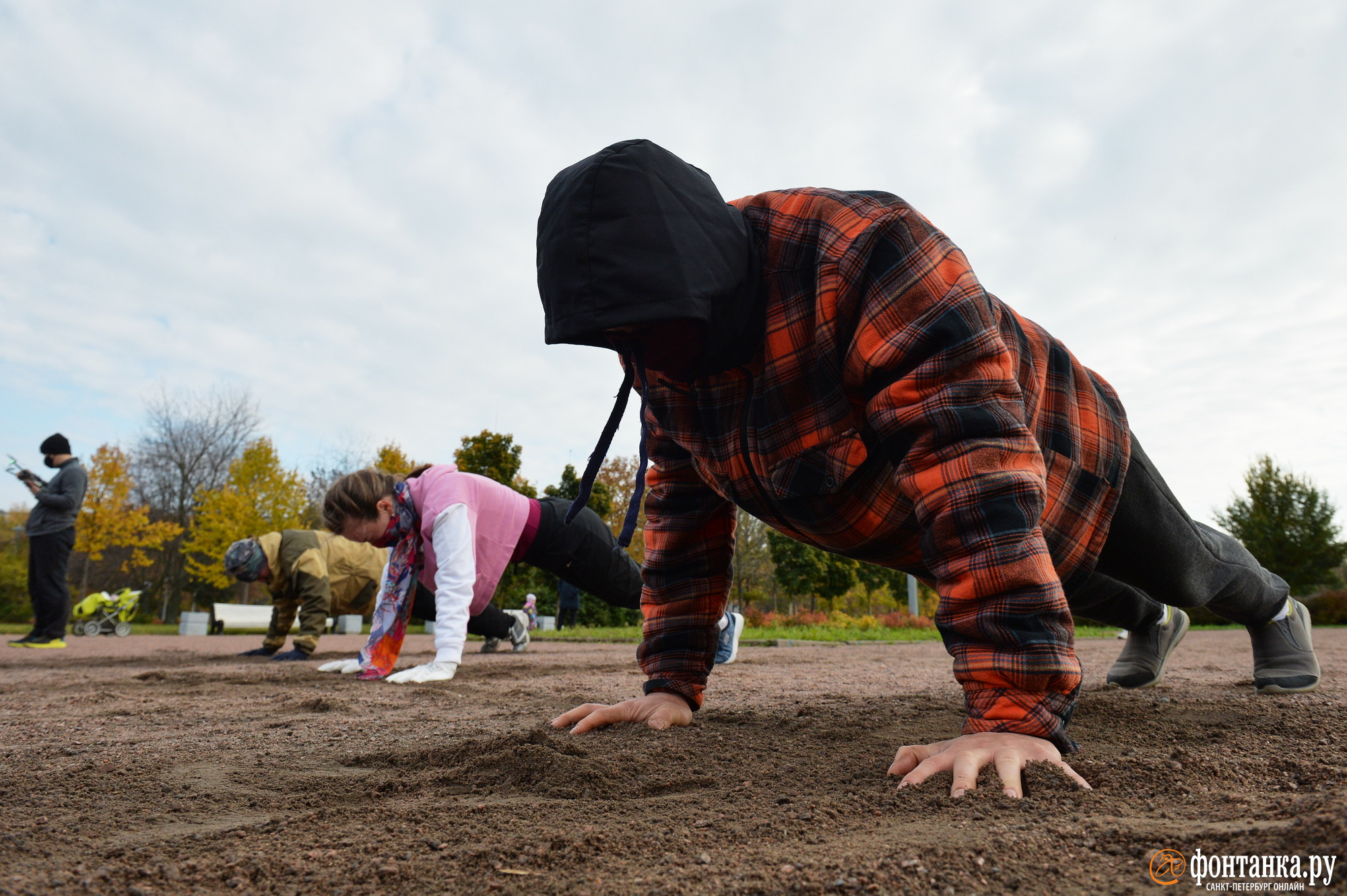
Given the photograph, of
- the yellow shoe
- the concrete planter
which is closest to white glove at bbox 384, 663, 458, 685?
the yellow shoe

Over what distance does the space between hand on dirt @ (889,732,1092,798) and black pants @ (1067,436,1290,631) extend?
3.54ft

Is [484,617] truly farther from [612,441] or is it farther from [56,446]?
[612,441]

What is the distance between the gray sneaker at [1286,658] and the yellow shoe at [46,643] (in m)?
9.45

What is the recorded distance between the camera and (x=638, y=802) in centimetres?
143

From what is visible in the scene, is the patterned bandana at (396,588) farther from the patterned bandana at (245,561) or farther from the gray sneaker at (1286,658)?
the gray sneaker at (1286,658)

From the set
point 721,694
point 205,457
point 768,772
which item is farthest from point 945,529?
point 205,457

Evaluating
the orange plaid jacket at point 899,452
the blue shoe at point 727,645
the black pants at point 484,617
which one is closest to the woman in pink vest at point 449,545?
the blue shoe at point 727,645

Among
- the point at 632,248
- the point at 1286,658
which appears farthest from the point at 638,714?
the point at 1286,658

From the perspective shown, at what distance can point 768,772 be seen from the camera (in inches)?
64.4

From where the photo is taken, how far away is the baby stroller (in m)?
13.1

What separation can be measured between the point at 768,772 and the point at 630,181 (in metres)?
1.24

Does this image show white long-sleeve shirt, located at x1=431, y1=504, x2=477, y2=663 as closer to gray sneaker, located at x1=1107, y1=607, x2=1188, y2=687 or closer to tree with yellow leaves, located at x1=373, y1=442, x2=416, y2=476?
gray sneaker, located at x1=1107, y1=607, x2=1188, y2=687

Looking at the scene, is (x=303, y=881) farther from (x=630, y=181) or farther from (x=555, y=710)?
(x=555, y=710)

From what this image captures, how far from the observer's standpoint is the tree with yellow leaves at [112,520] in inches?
760
